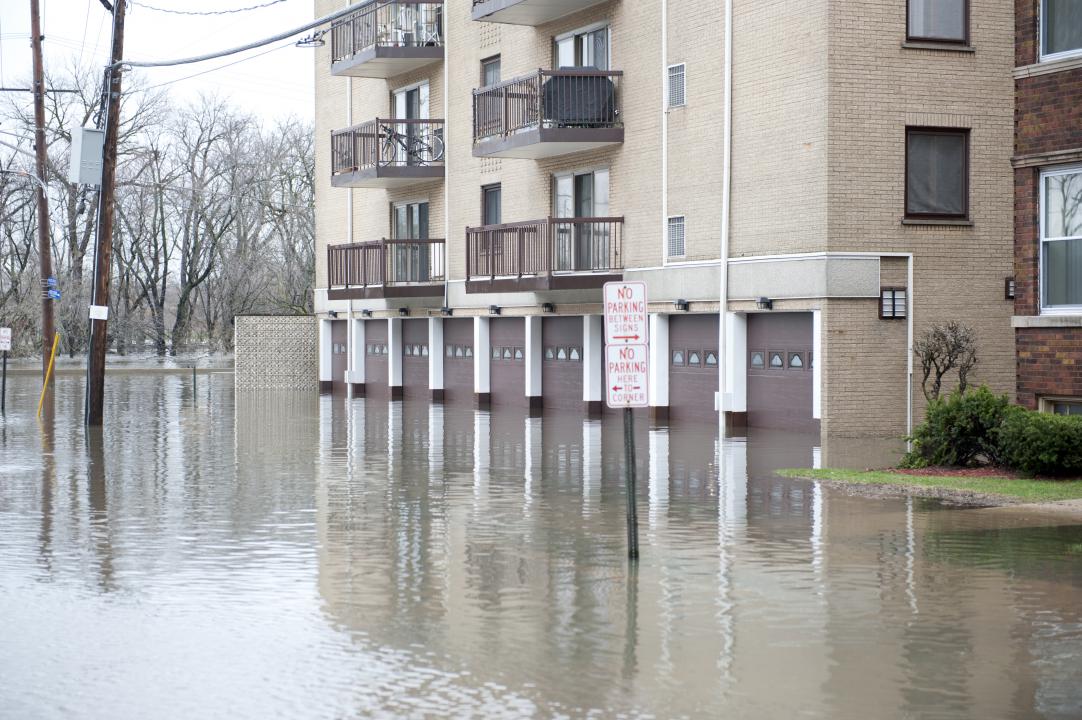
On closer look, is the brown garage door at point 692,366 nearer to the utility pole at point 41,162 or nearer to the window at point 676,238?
the window at point 676,238

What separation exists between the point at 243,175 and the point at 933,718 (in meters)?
74.8

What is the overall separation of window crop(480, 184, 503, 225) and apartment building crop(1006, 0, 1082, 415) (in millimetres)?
19472

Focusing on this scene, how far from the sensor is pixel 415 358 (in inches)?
1695

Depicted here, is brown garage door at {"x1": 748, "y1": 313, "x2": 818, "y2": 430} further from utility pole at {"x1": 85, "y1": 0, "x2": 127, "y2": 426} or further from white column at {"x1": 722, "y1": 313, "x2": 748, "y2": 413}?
utility pole at {"x1": 85, "y1": 0, "x2": 127, "y2": 426}

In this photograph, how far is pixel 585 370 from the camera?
3428 centimetres

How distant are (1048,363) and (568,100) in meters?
A: 15.7

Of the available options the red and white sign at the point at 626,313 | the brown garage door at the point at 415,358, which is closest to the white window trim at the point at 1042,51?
Answer: the red and white sign at the point at 626,313

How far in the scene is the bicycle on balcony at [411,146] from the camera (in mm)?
40531

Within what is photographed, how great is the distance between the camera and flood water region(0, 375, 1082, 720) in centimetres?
836

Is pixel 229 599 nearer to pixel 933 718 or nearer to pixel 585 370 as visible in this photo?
pixel 933 718

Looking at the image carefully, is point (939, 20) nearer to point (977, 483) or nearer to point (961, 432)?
point (961, 432)

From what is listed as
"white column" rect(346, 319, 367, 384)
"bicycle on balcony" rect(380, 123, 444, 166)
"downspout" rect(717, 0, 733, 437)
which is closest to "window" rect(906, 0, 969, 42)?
"downspout" rect(717, 0, 733, 437)

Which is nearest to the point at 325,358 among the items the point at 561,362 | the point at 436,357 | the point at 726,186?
the point at 436,357

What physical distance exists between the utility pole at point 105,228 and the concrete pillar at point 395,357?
12.5 m
